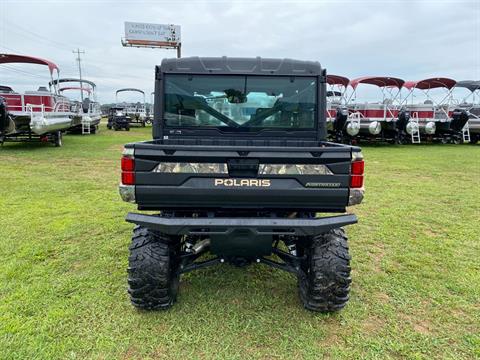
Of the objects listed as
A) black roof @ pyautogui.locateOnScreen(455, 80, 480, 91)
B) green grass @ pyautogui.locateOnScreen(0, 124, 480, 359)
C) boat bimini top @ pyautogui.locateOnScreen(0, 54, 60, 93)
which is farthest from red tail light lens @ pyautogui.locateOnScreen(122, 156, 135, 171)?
black roof @ pyautogui.locateOnScreen(455, 80, 480, 91)

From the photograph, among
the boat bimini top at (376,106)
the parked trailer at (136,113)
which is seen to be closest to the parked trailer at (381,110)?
the boat bimini top at (376,106)

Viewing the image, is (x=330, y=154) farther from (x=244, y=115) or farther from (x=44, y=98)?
(x=44, y=98)

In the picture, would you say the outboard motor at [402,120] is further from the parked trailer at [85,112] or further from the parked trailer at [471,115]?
the parked trailer at [85,112]

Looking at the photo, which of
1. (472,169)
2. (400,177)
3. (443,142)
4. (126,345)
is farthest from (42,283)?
(443,142)

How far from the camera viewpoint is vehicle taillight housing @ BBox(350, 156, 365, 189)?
8.11ft

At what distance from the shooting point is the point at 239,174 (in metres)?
2.50

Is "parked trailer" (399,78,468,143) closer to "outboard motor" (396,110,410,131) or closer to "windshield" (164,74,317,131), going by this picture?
"outboard motor" (396,110,410,131)

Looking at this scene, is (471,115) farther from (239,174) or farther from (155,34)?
(155,34)

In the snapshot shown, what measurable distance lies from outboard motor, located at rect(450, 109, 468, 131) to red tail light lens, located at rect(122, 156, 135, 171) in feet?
59.4

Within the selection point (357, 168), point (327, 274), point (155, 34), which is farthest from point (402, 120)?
point (155, 34)

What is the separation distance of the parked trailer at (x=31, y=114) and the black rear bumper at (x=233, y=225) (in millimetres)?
10000

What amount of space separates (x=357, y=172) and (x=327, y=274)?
79cm

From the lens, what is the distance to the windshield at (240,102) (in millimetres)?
3451

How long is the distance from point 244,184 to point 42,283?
2.06 m
